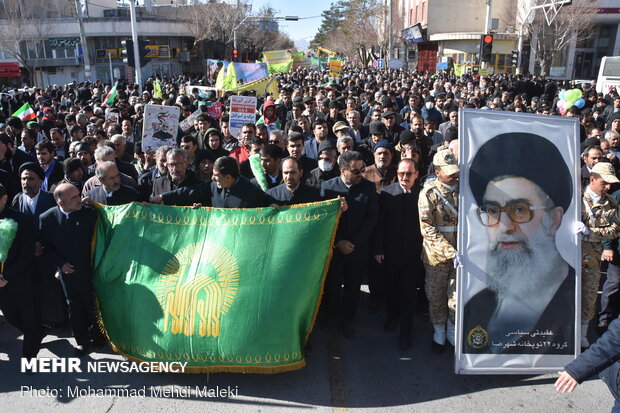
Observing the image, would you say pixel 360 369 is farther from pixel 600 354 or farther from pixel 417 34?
pixel 417 34

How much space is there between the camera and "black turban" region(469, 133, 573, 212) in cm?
405

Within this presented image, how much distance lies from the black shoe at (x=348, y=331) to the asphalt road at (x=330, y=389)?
0.83ft

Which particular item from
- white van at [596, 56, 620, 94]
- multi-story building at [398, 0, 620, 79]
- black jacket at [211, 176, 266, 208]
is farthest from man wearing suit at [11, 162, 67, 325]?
multi-story building at [398, 0, 620, 79]

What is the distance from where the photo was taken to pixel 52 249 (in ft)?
14.8

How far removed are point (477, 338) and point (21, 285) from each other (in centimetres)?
396

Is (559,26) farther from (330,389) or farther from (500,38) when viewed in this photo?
(330,389)

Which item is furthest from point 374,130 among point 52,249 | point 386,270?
point 52,249

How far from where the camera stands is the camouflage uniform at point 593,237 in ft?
14.8

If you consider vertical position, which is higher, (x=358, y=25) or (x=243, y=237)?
(x=358, y=25)

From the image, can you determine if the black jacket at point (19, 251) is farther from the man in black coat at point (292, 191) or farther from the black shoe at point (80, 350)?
the man in black coat at point (292, 191)

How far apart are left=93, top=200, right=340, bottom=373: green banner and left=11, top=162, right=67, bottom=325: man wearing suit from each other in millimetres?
865

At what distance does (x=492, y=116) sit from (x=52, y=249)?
3.96 m

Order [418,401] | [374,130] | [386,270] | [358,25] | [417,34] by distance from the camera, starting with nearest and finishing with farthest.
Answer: [418,401]
[386,270]
[374,130]
[417,34]
[358,25]

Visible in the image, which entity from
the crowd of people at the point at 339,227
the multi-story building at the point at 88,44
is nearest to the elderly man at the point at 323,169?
the crowd of people at the point at 339,227
